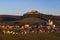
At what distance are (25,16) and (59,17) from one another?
18.5 ft

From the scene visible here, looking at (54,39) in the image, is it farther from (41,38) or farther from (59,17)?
(59,17)

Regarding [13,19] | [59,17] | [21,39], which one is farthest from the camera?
[59,17]

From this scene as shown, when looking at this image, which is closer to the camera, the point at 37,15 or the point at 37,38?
the point at 37,38

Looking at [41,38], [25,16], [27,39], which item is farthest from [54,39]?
[25,16]

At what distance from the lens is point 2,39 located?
1194 cm

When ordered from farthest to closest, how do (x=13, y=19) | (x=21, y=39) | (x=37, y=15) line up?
(x=37, y=15), (x=13, y=19), (x=21, y=39)

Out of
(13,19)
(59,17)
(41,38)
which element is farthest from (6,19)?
(41,38)

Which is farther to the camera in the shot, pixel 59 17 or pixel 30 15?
pixel 30 15

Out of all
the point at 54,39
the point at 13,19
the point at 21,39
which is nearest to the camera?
the point at 21,39

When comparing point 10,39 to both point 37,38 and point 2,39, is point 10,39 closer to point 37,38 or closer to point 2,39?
point 2,39

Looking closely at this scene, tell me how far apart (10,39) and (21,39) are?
549mm

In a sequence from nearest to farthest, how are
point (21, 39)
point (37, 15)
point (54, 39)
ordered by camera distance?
point (21, 39), point (54, 39), point (37, 15)

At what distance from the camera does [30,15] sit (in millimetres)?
42375

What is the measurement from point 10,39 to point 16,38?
380 mm
